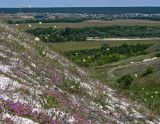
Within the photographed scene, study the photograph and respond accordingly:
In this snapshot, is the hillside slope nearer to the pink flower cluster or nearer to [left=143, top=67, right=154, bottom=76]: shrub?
the pink flower cluster

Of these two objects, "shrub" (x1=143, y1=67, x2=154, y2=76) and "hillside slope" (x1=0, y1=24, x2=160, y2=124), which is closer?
"hillside slope" (x1=0, y1=24, x2=160, y2=124)

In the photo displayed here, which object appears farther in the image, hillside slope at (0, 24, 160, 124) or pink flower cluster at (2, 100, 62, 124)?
hillside slope at (0, 24, 160, 124)

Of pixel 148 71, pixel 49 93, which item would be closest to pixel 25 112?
pixel 49 93

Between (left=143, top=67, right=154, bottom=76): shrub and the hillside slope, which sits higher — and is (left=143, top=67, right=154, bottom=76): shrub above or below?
below

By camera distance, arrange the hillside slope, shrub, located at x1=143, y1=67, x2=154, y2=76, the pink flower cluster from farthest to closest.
Result: shrub, located at x1=143, y1=67, x2=154, y2=76, the hillside slope, the pink flower cluster

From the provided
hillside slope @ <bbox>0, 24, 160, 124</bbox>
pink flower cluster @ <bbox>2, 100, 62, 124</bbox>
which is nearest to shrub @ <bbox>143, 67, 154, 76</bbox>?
hillside slope @ <bbox>0, 24, 160, 124</bbox>

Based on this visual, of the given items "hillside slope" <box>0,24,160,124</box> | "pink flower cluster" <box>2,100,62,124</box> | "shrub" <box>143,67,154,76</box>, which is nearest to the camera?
"pink flower cluster" <box>2,100,62,124</box>

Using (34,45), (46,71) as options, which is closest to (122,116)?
(46,71)

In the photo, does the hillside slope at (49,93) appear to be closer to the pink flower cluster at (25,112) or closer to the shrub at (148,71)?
the pink flower cluster at (25,112)

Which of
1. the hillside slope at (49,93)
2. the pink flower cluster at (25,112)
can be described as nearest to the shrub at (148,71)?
the hillside slope at (49,93)
